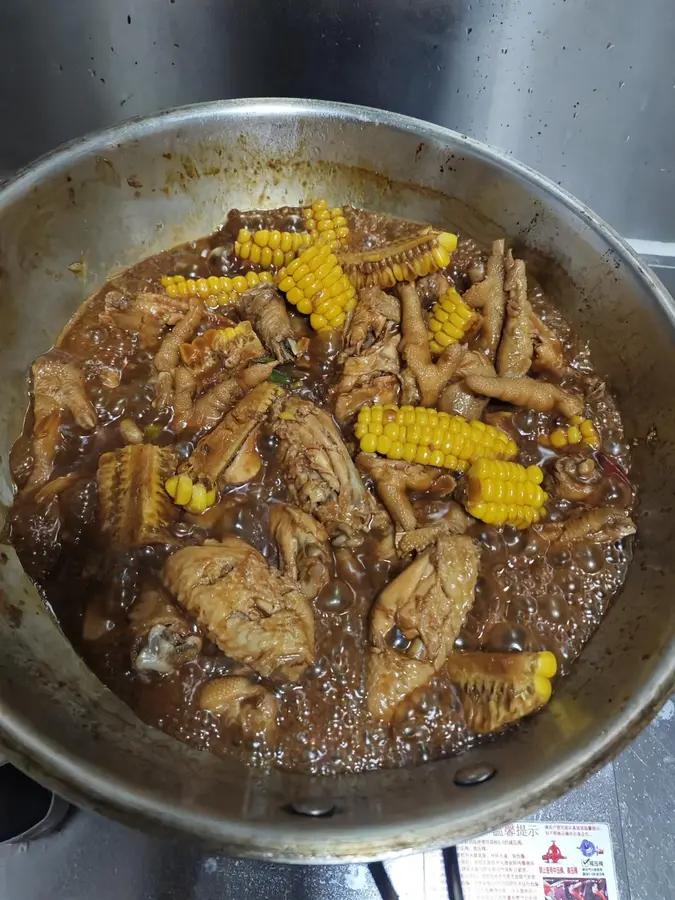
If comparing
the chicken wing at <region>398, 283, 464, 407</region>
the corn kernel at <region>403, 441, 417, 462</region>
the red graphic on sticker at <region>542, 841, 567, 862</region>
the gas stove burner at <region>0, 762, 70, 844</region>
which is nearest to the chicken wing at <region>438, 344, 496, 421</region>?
the chicken wing at <region>398, 283, 464, 407</region>

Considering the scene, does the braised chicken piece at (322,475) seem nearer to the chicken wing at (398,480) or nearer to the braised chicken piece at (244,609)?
the chicken wing at (398,480)

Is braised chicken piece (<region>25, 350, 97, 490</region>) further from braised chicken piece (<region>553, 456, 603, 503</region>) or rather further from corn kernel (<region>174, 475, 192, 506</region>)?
braised chicken piece (<region>553, 456, 603, 503</region>)

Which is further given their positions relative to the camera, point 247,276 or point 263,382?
point 247,276

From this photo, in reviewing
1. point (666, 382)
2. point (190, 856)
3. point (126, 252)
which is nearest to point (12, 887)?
point (190, 856)

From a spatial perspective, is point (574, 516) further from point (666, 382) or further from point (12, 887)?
point (12, 887)

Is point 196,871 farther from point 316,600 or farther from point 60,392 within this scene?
Result: point 60,392

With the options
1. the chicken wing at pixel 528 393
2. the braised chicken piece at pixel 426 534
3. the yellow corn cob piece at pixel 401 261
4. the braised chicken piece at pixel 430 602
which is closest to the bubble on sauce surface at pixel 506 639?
the braised chicken piece at pixel 430 602
